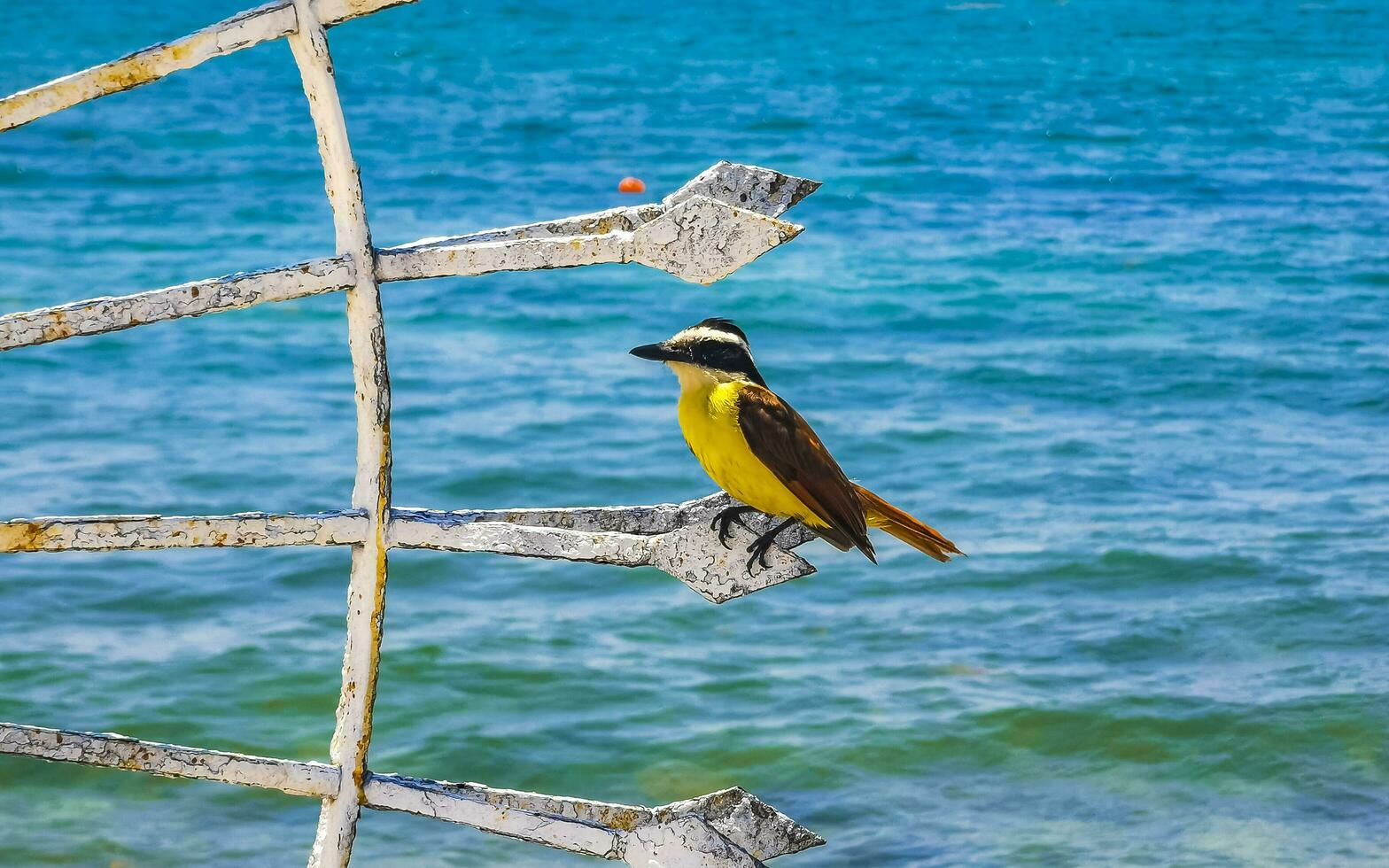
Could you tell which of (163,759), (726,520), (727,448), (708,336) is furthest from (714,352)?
(163,759)

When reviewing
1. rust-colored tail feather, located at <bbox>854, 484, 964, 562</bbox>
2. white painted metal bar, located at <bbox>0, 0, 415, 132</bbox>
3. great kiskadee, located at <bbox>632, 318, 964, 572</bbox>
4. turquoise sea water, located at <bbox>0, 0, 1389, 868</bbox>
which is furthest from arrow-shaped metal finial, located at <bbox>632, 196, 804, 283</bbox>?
turquoise sea water, located at <bbox>0, 0, 1389, 868</bbox>

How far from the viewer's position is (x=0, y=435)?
28.2 feet

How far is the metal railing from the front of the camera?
198cm

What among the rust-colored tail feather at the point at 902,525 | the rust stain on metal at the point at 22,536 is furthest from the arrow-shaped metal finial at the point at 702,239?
the rust stain on metal at the point at 22,536

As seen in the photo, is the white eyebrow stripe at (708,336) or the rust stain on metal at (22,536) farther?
the white eyebrow stripe at (708,336)

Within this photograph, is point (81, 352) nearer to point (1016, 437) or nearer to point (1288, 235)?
point (1016, 437)

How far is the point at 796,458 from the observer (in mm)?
2307

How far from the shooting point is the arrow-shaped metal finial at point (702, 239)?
6.61 ft

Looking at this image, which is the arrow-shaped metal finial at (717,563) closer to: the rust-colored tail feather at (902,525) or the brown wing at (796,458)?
the brown wing at (796,458)

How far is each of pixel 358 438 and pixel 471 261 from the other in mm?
266

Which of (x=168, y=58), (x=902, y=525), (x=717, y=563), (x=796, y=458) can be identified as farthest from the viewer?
(x=902, y=525)

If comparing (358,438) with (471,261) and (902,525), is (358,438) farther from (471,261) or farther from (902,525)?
(902,525)

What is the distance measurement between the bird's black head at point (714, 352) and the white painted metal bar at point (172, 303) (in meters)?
0.48

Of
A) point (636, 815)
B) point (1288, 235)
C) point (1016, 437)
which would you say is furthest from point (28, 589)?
point (1288, 235)
